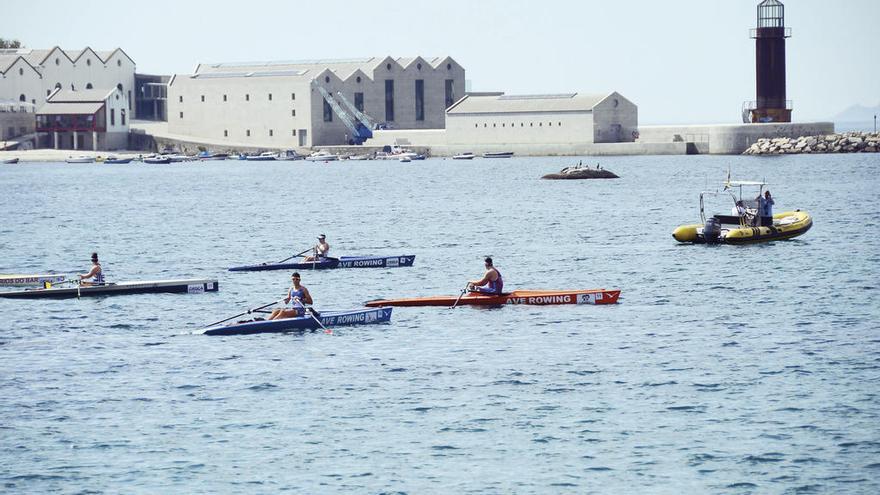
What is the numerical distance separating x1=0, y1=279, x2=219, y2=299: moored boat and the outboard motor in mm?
25005

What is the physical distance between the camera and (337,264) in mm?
61031

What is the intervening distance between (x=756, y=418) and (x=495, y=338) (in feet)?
37.9

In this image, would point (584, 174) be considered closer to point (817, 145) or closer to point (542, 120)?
point (542, 120)

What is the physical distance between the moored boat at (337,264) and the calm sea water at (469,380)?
1.49ft

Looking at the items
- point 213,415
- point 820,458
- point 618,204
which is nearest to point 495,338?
point 213,415

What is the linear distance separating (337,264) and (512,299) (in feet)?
47.6

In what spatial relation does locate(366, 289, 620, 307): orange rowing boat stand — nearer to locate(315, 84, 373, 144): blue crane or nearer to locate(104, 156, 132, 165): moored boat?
locate(315, 84, 373, 144): blue crane

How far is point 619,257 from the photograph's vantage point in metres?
68.1

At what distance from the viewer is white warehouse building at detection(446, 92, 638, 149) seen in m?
186

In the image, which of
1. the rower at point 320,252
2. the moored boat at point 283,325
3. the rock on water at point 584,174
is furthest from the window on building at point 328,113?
the moored boat at point 283,325

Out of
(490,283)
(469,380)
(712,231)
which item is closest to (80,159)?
(712,231)

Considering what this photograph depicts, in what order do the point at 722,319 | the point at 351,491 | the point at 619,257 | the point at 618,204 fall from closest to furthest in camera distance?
1. the point at 351,491
2. the point at 722,319
3. the point at 619,257
4. the point at 618,204

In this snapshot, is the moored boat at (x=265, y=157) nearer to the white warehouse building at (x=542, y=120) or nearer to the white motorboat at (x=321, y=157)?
the white motorboat at (x=321, y=157)

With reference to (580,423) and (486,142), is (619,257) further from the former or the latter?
(486,142)
